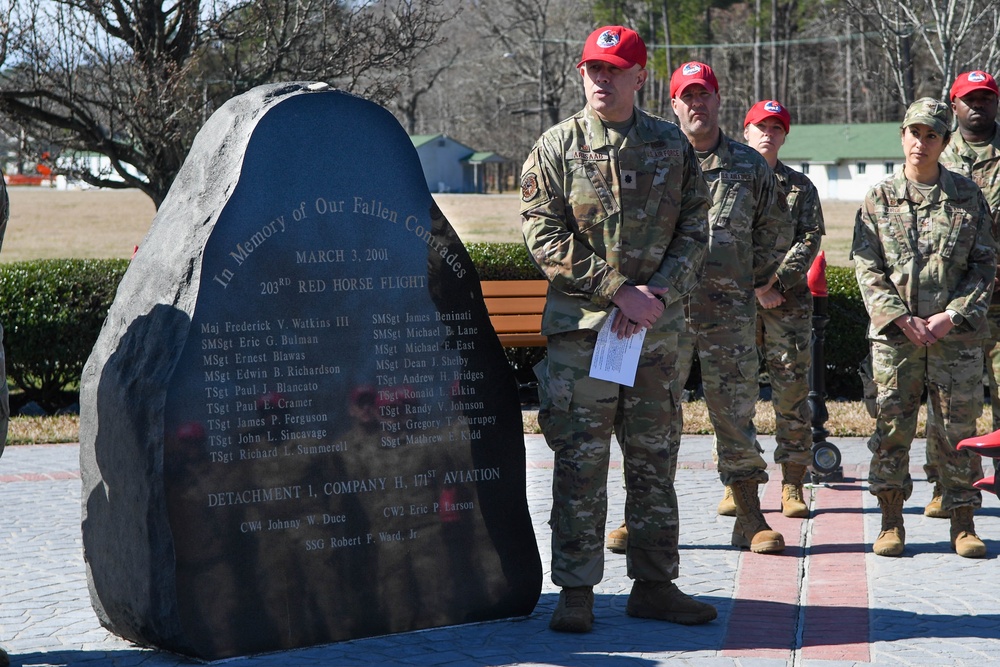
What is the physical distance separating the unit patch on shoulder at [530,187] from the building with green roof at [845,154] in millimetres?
61370

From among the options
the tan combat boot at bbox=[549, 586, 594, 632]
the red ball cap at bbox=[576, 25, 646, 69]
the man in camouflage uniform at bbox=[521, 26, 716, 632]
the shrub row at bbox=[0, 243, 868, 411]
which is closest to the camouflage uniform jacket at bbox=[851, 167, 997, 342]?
the man in camouflage uniform at bbox=[521, 26, 716, 632]

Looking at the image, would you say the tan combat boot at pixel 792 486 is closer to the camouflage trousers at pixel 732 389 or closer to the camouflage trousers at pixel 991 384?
the camouflage trousers at pixel 991 384

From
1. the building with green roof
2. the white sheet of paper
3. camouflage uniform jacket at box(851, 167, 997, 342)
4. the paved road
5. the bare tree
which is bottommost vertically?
the paved road

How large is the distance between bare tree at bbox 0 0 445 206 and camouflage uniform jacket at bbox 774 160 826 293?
606cm

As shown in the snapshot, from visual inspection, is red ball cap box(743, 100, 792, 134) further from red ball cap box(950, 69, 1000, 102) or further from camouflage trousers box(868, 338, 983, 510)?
camouflage trousers box(868, 338, 983, 510)

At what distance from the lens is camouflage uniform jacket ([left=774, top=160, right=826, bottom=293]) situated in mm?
6660

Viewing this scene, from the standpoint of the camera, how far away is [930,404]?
5914 millimetres

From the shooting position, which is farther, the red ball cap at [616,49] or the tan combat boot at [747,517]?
the tan combat boot at [747,517]

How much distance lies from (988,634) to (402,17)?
9340 millimetres

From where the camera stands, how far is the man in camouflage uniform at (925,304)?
5676 millimetres

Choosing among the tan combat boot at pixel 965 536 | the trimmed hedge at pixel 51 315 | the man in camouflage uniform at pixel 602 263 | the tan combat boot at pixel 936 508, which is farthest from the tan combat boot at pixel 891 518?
the trimmed hedge at pixel 51 315

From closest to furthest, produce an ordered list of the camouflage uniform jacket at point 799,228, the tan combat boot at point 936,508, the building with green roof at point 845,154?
the tan combat boot at point 936,508
the camouflage uniform jacket at point 799,228
the building with green roof at point 845,154

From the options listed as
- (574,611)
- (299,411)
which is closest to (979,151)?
(574,611)

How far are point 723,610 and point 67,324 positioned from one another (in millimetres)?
7324
